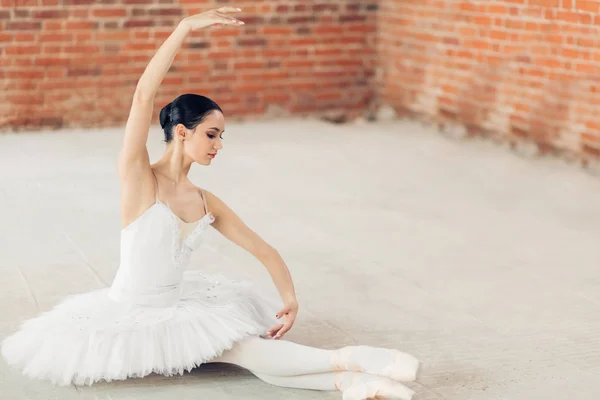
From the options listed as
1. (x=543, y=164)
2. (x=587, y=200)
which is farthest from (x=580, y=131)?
(x=587, y=200)

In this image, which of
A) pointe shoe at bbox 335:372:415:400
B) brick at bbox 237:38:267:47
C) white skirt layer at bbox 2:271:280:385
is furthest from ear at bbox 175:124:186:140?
brick at bbox 237:38:267:47

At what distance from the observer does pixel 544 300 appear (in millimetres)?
3725

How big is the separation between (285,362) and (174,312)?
34 cm

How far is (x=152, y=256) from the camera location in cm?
290

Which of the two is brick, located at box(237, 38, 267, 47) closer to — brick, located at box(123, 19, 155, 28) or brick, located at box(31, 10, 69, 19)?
brick, located at box(123, 19, 155, 28)

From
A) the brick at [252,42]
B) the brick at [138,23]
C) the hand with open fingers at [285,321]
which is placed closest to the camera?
the hand with open fingers at [285,321]

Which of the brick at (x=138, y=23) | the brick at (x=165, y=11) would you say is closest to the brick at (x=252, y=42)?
the brick at (x=165, y=11)

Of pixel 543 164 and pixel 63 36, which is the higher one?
pixel 63 36

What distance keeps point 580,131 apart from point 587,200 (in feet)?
2.93

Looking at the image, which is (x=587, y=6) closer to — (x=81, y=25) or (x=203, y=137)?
(x=81, y=25)

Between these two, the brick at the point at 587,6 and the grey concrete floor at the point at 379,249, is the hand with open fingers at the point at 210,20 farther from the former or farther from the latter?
the brick at the point at 587,6

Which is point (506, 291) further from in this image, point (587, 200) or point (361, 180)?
point (361, 180)

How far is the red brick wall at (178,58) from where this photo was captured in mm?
7312

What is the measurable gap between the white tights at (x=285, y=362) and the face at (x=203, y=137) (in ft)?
1.75
